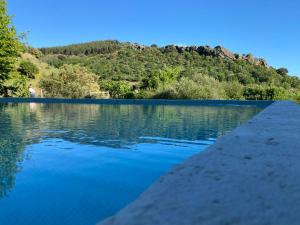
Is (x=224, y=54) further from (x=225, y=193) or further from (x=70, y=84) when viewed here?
(x=225, y=193)

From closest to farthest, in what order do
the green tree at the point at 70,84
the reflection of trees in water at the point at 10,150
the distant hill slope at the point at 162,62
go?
the reflection of trees in water at the point at 10,150
the green tree at the point at 70,84
the distant hill slope at the point at 162,62

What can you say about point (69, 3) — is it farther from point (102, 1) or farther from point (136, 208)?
point (136, 208)

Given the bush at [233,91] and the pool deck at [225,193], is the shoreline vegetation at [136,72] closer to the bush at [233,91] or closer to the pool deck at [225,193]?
the bush at [233,91]

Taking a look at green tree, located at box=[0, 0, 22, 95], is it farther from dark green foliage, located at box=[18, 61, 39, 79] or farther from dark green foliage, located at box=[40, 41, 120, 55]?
dark green foliage, located at box=[40, 41, 120, 55]

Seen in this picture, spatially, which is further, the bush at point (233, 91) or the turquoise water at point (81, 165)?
the bush at point (233, 91)

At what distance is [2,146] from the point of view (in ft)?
19.6

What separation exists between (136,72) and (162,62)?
669 centimetres

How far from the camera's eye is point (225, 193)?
132 cm

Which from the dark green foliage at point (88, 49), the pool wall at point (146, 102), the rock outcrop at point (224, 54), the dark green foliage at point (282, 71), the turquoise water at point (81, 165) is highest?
the dark green foliage at point (88, 49)

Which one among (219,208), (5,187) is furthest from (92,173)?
(219,208)

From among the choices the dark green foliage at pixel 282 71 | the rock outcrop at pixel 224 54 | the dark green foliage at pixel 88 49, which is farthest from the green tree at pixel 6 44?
the dark green foliage at pixel 282 71

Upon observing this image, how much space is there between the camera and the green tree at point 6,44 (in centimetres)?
2155

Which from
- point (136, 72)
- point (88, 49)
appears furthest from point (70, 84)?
point (88, 49)

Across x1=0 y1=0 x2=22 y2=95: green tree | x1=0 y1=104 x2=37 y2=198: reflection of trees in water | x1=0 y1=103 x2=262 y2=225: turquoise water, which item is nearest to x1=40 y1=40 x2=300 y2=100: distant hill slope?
x1=0 y1=0 x2=22 y2=95: green tree
